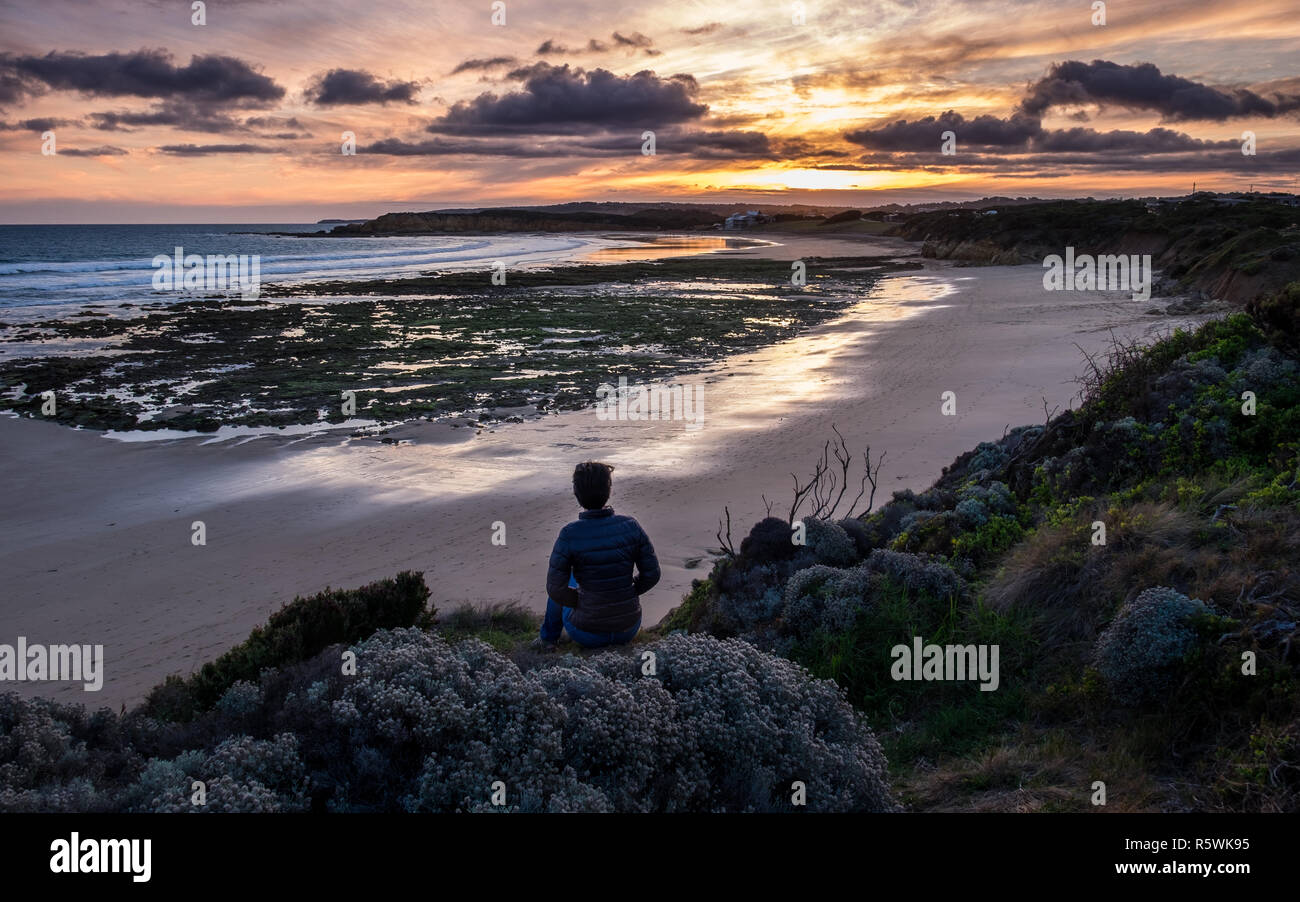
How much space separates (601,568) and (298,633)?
2101mm

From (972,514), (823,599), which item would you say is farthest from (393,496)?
(972,514)

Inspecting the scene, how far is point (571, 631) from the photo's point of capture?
19.5 feet

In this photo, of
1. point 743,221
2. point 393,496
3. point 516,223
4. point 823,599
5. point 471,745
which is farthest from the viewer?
point 516,223

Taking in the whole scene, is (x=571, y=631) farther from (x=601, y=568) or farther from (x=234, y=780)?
(x=234, y=780)

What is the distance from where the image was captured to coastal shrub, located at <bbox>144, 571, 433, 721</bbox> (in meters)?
5.28

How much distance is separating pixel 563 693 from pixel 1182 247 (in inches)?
1614

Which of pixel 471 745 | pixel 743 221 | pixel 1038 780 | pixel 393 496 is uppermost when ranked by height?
pixel 743 221

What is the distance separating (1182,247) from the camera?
1436 inches

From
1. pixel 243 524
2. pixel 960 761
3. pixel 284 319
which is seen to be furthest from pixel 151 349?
pixel 960 761

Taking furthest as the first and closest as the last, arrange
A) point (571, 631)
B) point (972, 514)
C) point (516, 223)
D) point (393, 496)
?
point (516, 223) < point (393, 496) < point (972, 514) < point (571, 631)

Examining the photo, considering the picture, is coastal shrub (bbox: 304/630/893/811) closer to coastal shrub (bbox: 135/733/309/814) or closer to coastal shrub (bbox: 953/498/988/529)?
coastal shrub (bbox: 135/733/309/814)

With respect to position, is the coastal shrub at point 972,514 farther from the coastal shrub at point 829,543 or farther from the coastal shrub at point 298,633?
the coastal shrub at point 298,633

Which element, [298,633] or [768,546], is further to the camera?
[768,546]
